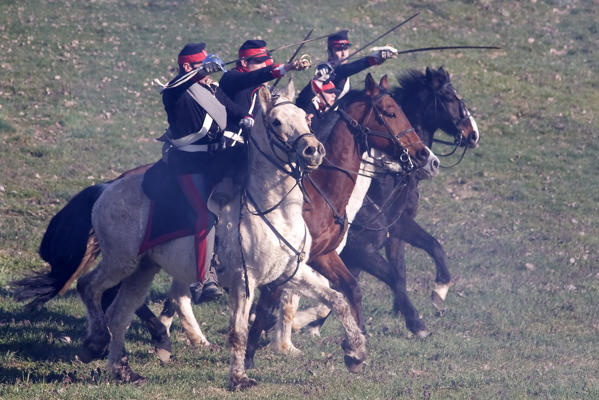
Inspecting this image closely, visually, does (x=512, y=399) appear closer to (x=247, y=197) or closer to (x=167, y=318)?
(x=247, y=197)

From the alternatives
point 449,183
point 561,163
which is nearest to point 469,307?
point 449,183

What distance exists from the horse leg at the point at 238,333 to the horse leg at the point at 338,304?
0.57 metres

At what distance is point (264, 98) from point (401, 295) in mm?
4869

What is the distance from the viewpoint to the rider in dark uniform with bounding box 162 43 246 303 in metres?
8.80

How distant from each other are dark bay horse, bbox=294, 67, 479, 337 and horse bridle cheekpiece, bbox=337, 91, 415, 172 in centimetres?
65

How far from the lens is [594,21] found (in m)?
32.0

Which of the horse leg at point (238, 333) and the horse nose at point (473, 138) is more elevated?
the horse leg at point (238, 333)

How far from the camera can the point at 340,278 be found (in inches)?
419

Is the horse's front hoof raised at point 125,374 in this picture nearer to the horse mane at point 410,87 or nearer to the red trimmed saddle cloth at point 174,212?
the red trimmed saddle cloth at point 174,212

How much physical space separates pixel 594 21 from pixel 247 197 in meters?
26.8

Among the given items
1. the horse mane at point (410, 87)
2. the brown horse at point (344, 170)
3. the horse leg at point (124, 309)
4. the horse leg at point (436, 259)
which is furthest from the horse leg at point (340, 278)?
the horse mane at point (410, 87)

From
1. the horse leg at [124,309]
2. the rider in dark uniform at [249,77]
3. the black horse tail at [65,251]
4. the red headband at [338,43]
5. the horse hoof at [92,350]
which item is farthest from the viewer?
the red headband at [338,43]

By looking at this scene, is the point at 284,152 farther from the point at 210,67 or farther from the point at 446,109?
the point at 446,109

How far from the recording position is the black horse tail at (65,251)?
9.98m
